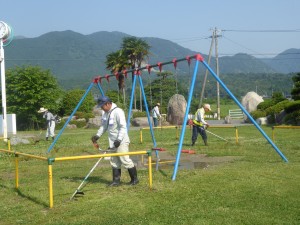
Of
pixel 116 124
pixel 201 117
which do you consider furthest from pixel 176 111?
pixel 116 124

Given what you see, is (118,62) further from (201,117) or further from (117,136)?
(117,136)

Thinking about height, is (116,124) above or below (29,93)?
below

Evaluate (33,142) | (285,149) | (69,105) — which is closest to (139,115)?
(69,105)

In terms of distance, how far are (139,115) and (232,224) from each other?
37.3 m

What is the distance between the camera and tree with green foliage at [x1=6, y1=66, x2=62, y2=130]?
43562mm

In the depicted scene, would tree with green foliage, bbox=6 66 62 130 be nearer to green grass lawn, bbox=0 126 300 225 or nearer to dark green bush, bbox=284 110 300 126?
dark green bush, bbox=284 110 300 126

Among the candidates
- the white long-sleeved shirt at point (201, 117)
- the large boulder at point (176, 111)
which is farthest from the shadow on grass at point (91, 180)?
the large boulder at point (176, 111)

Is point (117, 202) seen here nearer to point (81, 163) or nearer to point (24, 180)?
point (24, 180)

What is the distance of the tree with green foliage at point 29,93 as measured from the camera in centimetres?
4356

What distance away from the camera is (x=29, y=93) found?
1698 inches

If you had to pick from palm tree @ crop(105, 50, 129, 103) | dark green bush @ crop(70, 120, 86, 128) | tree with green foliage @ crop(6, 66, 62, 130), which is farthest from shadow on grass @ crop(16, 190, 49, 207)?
palm tree @ crop(105, 50, 129, 103)

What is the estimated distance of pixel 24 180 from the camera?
1107cm

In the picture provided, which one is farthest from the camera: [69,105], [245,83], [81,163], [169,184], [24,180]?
[245,83]

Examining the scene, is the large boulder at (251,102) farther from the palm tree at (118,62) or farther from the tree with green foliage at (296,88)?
the palm tree at (118,62)
